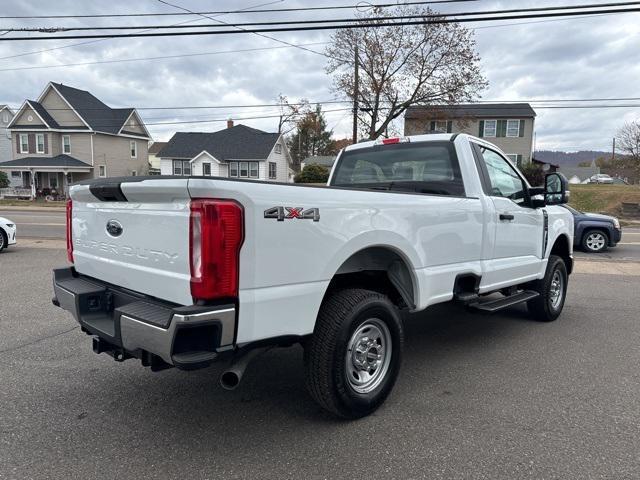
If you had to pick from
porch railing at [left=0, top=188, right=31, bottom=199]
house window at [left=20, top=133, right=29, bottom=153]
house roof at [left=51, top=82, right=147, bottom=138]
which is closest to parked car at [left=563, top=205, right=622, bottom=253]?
house roof at [left=51, top=82, right=147, bottom=138]

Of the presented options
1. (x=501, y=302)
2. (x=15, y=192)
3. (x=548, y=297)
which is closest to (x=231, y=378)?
(x=501, y=302)

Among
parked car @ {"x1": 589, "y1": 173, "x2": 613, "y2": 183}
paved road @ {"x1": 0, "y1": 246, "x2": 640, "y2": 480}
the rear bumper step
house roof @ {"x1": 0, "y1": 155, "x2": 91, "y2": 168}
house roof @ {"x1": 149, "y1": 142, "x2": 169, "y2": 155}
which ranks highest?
house roof @ {"x1": 149, "y1": 142, "x2": 169, "y2": 155}

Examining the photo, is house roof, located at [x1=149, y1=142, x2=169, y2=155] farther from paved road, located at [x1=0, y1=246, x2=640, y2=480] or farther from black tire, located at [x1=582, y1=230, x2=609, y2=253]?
paved road, located at [x1=0, y1=246, x2=640, y2=480]

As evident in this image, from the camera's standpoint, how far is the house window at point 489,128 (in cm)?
4278

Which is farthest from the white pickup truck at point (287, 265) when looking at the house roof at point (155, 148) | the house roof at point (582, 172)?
the house roof at point (582, 172)

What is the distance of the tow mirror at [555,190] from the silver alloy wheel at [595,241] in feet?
32.5

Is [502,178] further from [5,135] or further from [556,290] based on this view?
[5,135]

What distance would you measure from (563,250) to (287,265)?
4925 millimetres

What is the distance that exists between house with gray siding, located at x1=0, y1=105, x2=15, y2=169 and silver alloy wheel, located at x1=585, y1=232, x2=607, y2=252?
165 ft

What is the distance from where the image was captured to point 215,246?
256 cm

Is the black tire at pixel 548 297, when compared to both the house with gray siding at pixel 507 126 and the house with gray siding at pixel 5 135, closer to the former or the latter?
the house with gray siding at pixel 507 126

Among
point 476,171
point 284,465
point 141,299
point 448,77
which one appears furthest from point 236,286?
point 448,77

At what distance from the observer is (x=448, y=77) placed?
109ft

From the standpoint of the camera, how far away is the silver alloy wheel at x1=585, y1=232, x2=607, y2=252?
45.7 ft
